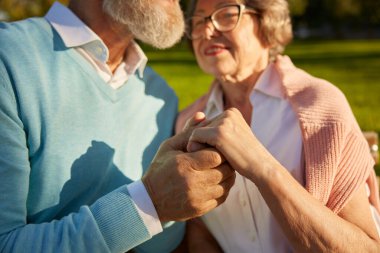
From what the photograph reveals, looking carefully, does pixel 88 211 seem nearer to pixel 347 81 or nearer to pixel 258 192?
pixel 258 192

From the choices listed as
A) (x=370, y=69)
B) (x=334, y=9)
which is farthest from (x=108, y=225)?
(x=334, y=9)

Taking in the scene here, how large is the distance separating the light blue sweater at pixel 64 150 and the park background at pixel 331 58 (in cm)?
98

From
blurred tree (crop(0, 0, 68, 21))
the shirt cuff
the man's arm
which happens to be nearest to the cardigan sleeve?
the man's arm

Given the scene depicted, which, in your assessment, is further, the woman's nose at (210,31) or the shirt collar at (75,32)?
the woman's nose at (210,31)

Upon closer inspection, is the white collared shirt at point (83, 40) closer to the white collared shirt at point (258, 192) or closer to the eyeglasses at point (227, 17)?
the eyeglasses at point (227, 17)

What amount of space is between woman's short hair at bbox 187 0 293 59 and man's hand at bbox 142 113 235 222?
110 cm

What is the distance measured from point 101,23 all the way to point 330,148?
130cm

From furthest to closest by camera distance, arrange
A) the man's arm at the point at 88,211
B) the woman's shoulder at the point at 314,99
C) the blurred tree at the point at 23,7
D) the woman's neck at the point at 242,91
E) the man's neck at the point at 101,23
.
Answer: the blurred tree at the point at 23,7, the woman's neck at the point at 242,91, the man's neck at the point at 101,23, the woman's shoulder at the point at 314,99, the man's arm at the point at 88,211

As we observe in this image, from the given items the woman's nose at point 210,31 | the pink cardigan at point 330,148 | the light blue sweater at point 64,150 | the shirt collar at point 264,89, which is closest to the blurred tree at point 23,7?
the shirt collar at point 264,89

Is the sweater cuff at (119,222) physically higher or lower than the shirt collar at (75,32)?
lower

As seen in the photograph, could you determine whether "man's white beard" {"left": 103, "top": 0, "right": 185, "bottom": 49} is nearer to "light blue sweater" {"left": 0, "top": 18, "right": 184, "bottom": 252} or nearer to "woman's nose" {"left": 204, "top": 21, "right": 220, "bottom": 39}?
"woman's nose" {"left": 204, "top": 21, "right": 220, "bottom": 39}

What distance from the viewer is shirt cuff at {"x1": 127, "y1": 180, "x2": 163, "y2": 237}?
194 centimetres

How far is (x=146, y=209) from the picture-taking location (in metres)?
1.95

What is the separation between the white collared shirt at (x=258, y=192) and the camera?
2381 mm
